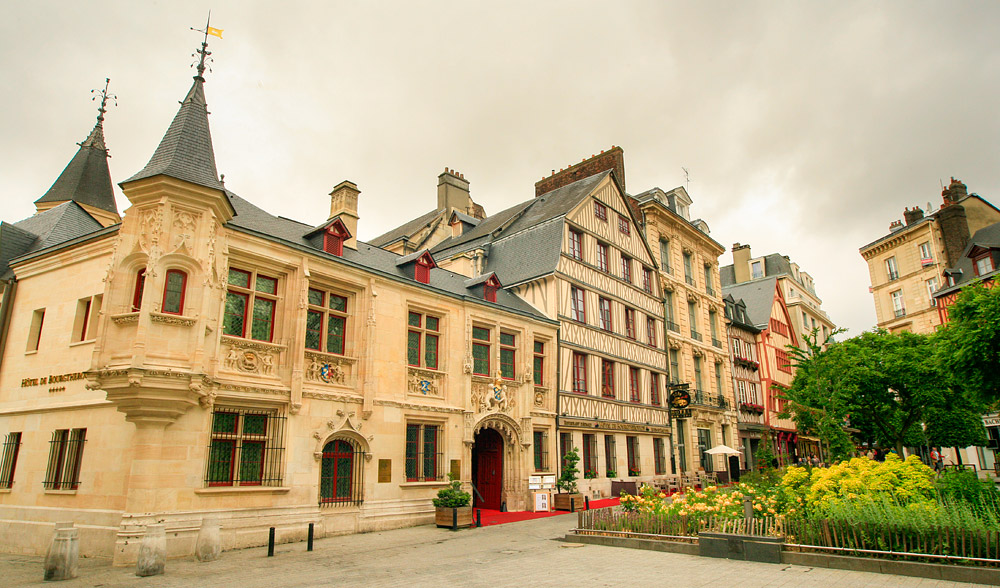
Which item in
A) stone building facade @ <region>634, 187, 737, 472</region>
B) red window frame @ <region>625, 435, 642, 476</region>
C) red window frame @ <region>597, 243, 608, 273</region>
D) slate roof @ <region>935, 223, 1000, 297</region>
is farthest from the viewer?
slate roof @ <region>935, 223, 1000, 297</region>

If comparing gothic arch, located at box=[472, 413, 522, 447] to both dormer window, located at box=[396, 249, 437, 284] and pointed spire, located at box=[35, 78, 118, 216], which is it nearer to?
dormer window, located at box=[396, 249, 437, 284]

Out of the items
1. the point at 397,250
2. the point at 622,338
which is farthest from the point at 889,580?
the point at 397,250

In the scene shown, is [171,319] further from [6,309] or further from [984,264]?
[984,264]

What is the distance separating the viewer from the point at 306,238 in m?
15.8

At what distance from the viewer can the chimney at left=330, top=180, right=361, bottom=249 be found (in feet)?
57.2

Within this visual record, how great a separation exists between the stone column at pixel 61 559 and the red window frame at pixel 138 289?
450 centimetres

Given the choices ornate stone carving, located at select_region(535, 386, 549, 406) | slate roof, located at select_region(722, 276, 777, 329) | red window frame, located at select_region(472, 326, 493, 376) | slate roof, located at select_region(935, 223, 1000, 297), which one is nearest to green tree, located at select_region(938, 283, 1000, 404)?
ornate stone carving, located at select_region(535, 386, 549, 406)

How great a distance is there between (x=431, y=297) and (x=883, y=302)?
40857 millimetres

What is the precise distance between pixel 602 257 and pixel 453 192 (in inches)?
485

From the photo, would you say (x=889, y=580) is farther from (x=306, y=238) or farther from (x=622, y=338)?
(x=622, y=338)

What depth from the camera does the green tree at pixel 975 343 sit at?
14555 millimetres

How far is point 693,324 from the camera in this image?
3212 cm

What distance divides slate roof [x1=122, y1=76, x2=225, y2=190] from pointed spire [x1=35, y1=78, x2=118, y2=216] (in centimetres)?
1251

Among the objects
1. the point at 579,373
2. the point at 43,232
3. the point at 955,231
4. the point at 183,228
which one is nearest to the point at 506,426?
the point at 579,373
